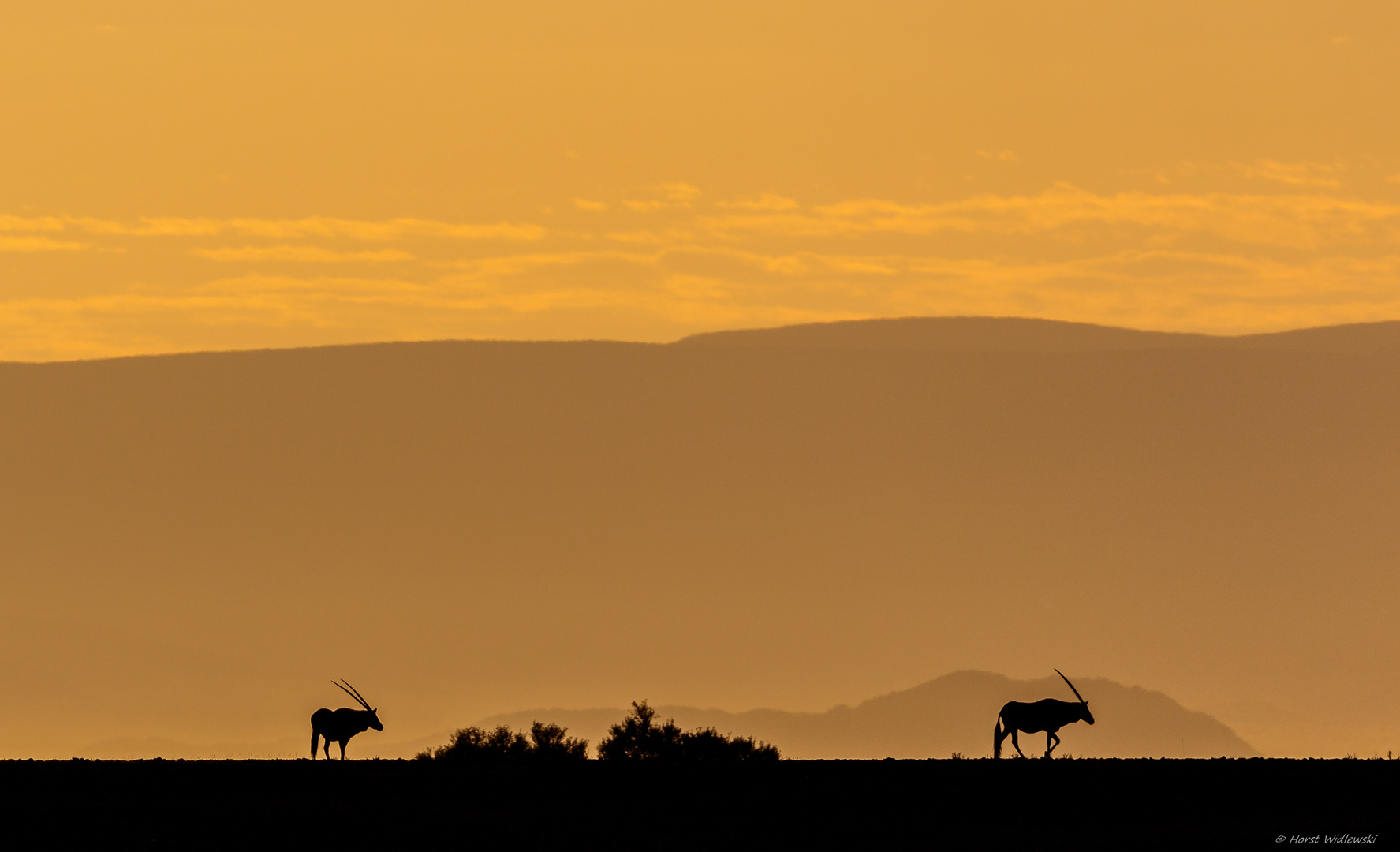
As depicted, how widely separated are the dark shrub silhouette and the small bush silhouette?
104 centimetres

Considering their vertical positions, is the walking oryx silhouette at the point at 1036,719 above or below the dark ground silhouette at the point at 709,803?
above

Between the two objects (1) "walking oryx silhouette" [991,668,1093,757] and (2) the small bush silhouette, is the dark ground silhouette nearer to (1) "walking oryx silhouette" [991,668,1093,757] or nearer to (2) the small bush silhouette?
(2) the small bush silhouette

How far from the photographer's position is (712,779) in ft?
150

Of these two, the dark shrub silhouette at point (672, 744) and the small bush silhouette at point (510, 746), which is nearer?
the small bush silhouette at point (510, 746)

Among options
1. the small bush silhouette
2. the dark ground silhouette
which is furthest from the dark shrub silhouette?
the dark ground silhouette

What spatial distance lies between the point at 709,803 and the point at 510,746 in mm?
18345

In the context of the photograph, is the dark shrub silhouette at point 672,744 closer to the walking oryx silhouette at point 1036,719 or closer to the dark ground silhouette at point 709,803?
the walking oryx silhouette at point 1036,719

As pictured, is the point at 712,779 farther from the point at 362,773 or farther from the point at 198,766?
the point at 198,766

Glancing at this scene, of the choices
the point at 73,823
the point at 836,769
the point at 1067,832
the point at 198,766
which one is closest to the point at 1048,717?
the point at 836,769

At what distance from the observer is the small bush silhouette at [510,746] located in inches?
2112

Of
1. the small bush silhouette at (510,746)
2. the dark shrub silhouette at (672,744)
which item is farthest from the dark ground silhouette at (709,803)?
the dark shrub silhouette at (672,744)

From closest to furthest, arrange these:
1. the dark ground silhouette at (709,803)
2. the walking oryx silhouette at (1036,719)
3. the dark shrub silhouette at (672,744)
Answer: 1. the dark ground silhouette at (709,803)
2. the walking oryx silhouette at (1036,719)
3. the dark shrub silhouette at (672,744)

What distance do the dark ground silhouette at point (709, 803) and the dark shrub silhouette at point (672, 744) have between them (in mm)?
12161

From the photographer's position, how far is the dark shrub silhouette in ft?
196
